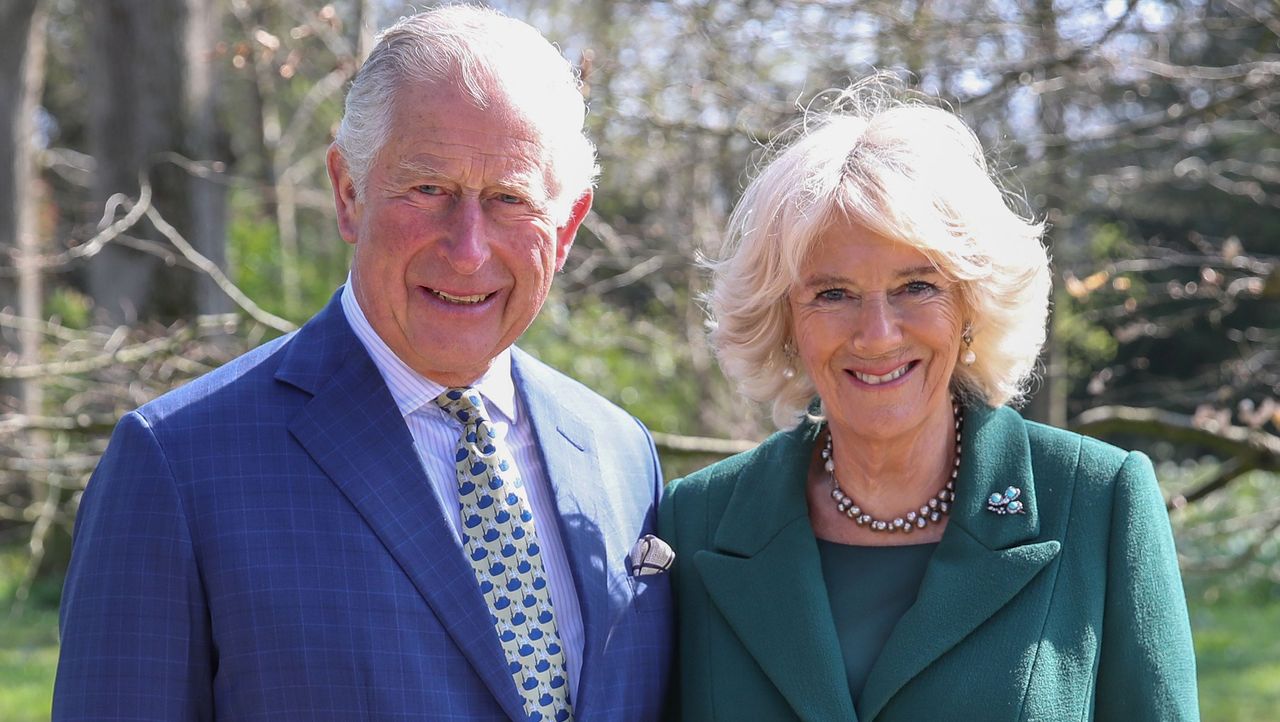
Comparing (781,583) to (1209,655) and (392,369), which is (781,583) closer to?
(392,369)

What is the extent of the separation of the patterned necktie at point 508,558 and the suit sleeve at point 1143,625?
933mm

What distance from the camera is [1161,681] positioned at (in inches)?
90.9

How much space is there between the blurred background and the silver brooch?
900 mm

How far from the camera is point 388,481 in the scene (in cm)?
231

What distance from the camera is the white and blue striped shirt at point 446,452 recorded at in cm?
242

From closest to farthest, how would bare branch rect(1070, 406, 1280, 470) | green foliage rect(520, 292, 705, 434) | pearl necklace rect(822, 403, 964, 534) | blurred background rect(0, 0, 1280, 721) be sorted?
pearl necklace rect(822, 403, 964, 534) < bare branch rect(1070, 406, 1280, 470) < blurred background rect(0, 0, 1280, 721) < green foliage rect(520, 292, 705, 434)

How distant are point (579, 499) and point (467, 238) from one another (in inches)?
22.1

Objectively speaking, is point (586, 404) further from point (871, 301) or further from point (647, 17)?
point (647, 17)

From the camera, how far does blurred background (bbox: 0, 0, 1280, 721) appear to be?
4547 mm

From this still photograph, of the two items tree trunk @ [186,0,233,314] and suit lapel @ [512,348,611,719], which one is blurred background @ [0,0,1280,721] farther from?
suit lapel @ [512,348,611,719]

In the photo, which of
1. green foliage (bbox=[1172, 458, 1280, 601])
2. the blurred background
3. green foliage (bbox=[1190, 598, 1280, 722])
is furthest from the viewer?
green foliage (bbox=[1190, 598, 1280, 722])

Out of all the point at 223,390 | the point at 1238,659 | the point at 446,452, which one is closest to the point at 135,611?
the point at 223,390

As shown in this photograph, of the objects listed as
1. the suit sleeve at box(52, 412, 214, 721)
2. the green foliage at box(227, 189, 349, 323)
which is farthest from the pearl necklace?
the green foliage at box(227, 189, 349, 323)

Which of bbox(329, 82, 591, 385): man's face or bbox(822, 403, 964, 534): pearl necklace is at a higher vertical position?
bbox(329, 82, 591, 385): man's face
